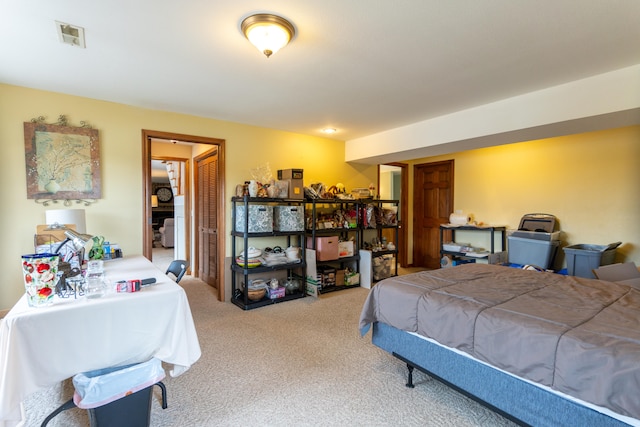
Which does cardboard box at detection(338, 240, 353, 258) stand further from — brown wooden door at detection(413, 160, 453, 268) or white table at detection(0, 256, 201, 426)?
white table at detection(0, 256, 201, 426)

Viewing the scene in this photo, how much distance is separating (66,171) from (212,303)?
2200mm

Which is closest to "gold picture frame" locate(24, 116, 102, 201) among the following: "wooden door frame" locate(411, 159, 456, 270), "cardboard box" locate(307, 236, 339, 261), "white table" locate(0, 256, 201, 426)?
"white table" locate(0, 256, 201, 426)

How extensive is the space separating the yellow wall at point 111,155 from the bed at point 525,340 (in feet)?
9.11

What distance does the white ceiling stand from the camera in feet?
5.90

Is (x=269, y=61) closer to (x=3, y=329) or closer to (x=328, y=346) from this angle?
(x=3, y=329)

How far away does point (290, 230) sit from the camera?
4211 mm

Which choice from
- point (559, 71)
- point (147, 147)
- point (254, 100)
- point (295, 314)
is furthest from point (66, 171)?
point (559, 71)

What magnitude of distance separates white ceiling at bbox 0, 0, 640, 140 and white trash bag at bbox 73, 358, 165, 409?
6.55 feet

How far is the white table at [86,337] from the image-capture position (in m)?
1.37

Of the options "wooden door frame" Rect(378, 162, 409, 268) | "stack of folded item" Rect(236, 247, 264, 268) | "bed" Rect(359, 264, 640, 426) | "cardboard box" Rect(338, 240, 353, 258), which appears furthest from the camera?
"wooden door frame" Rect(378, 162, 409, 268)

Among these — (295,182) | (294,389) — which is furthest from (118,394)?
(295,182)

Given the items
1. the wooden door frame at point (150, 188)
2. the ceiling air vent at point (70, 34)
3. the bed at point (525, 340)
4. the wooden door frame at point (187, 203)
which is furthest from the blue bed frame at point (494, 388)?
the wooden door frame at point (187, 203)

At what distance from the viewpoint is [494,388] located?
1.70 meters

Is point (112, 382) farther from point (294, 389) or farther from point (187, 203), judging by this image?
point (187, 203)
